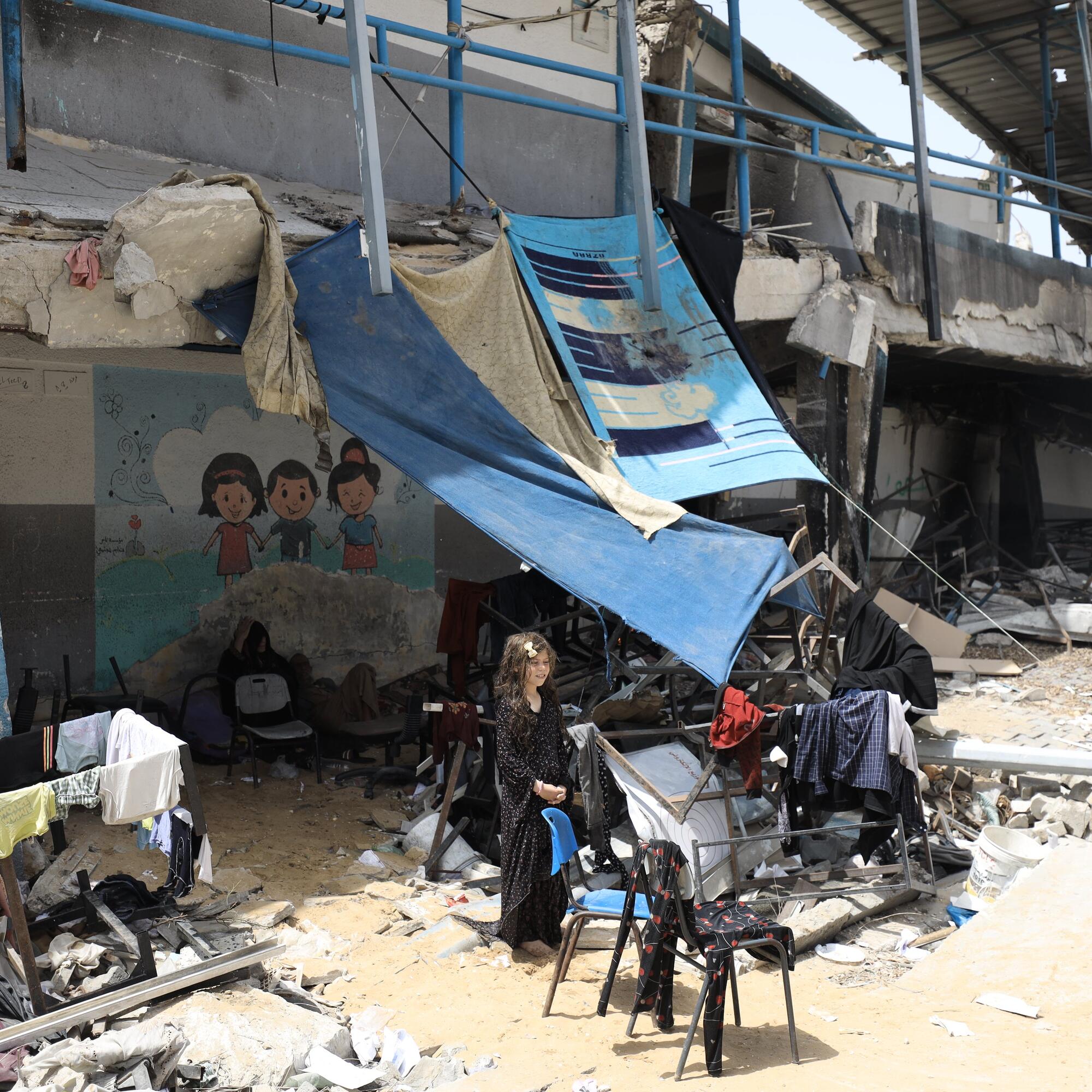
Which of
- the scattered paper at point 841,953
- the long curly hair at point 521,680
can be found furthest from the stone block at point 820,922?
the long curly hair at point 521,680

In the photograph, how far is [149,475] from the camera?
775 cm

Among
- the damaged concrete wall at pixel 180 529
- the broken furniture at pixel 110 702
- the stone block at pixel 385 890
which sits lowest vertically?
the stone block at pixel 385 890

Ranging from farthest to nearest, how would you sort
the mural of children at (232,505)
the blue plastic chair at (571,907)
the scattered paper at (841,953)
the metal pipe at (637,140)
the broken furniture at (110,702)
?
the mural of children at (232,505)
the metal pipe at (637,140)
the broken furniture at (110,702)
the scattered paper at (841,953)
the blue plastic chair at (571,907)

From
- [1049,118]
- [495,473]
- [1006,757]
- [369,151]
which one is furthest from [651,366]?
[1049,118]

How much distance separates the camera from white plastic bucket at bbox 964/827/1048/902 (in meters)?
5.66

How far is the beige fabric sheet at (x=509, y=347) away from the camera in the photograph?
6.33 meters

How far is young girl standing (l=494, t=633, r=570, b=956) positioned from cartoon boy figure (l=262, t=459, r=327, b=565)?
3948mm

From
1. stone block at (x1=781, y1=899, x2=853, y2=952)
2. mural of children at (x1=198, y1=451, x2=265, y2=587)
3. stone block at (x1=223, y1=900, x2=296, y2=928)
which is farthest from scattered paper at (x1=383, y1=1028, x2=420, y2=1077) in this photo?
mural of children at (x1=198, y1=451, x2=265, y2=587)

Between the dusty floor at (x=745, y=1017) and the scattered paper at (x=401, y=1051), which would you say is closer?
the dusty floor at (x=745, y=1017)

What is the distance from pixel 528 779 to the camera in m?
4.90

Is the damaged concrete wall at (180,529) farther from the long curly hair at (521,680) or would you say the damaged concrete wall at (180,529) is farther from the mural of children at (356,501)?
the long curly hair at (521,680)

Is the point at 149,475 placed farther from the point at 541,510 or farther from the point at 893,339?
the point at 893,339

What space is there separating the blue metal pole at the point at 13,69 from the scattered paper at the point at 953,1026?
19.4 feet

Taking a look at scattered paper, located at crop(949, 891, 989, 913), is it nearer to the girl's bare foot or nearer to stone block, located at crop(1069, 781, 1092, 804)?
stone block, located at crop(1069, 781, 1092, 804)
